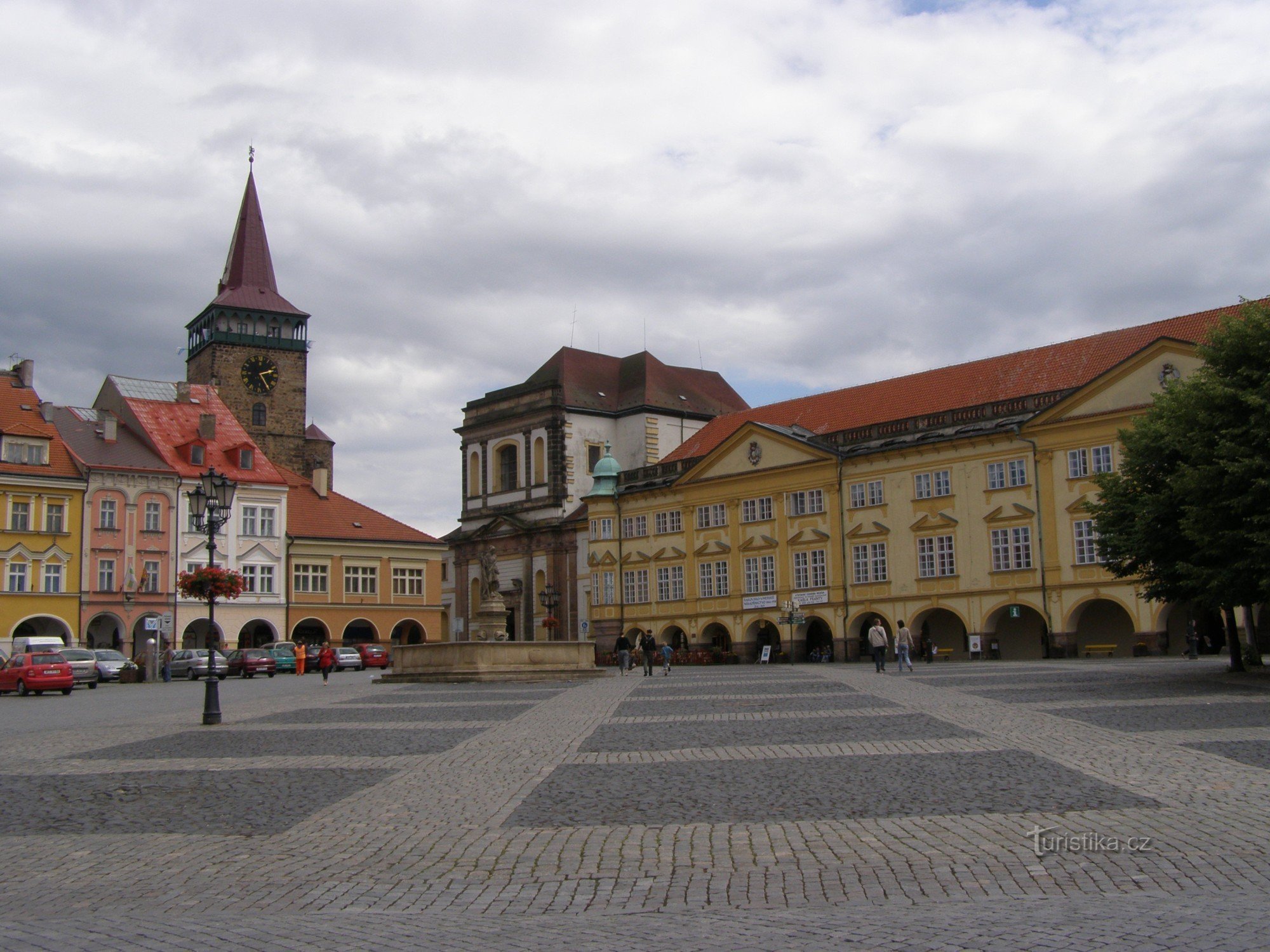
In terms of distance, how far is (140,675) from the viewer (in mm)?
51594

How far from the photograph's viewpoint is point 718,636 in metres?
65.5

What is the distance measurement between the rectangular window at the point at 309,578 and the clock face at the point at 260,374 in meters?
29.8

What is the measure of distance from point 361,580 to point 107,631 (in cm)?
1459

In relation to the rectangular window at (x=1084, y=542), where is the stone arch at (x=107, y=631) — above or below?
below

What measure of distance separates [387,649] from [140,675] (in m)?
17.1

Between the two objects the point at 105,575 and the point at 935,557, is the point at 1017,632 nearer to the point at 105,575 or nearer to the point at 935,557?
the point at 935,557

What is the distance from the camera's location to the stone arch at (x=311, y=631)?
73250mm

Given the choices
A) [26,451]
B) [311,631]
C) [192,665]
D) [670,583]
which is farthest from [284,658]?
[670,583]

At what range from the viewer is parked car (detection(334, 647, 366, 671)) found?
61.1 m

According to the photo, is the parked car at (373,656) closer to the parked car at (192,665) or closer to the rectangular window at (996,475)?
the parked car at (192,665)

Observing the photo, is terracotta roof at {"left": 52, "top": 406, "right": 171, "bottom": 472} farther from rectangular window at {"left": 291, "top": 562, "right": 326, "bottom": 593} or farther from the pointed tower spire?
the pointed tower spire

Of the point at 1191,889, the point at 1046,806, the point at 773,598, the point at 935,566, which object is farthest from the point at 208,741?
the point at 773,598

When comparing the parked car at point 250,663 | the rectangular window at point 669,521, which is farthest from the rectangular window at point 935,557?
the parked car at point 250,663

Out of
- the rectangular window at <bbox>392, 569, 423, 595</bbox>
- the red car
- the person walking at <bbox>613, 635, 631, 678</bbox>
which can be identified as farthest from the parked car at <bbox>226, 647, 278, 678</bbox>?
the rectangular window at <bbox>392, 569, 423, 595</bbox>
